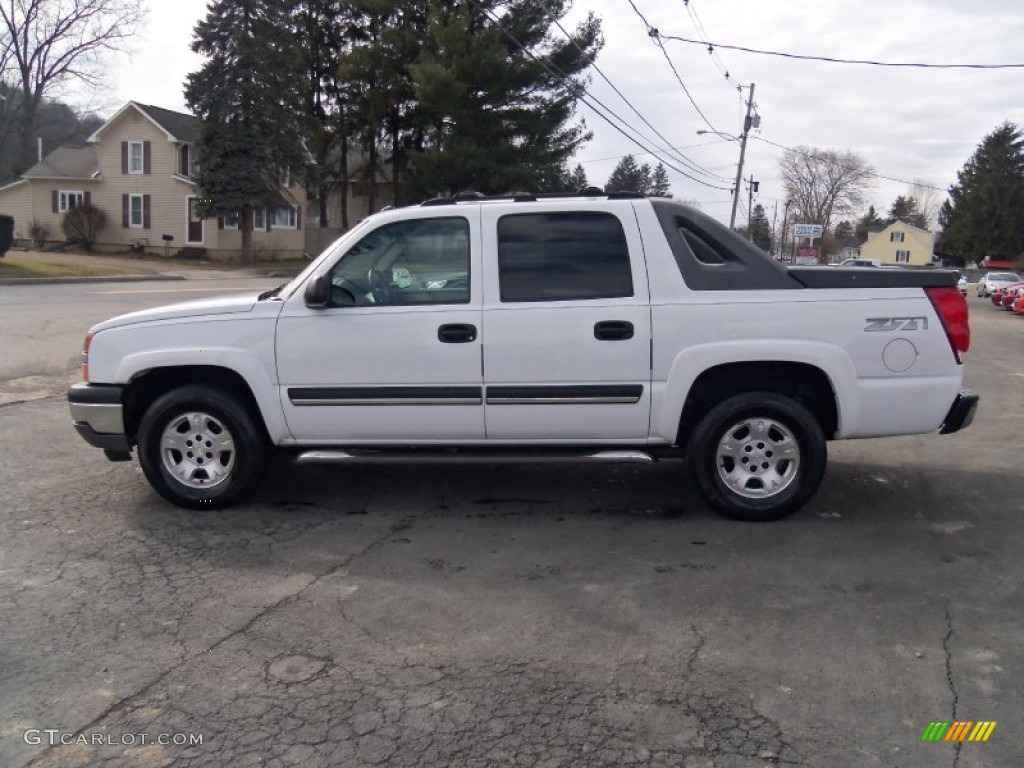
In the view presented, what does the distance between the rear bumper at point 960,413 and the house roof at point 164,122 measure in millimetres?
43843

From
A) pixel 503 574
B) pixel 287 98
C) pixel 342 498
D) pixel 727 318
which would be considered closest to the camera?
pixel 503 574

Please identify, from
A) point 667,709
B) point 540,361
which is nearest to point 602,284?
point 540,361

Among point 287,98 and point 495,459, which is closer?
point 495,459

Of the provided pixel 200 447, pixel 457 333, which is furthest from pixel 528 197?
pixel 200 447

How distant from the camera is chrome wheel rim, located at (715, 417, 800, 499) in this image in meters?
5.41

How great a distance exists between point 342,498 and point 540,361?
1.77m

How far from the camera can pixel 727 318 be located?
527 centimetres

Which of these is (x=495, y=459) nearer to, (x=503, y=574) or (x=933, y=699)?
(x=503, y=574)

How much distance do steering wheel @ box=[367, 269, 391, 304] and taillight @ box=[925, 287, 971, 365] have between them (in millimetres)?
3194

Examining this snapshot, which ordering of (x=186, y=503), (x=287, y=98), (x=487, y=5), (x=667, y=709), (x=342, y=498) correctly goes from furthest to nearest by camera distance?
(x=287, y=98)
(x=487, y=5)
(x=342, y=498)
(x=186, y=503)
(x=667, y=709)

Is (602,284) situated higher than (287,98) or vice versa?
(287,98)

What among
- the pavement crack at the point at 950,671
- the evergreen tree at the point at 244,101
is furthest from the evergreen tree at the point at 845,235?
the pavement crack at the point at 950,671

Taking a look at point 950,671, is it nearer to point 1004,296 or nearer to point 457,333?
point 457,333

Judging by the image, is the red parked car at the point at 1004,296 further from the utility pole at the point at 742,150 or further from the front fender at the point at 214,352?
the front fender at the point at 214,352
